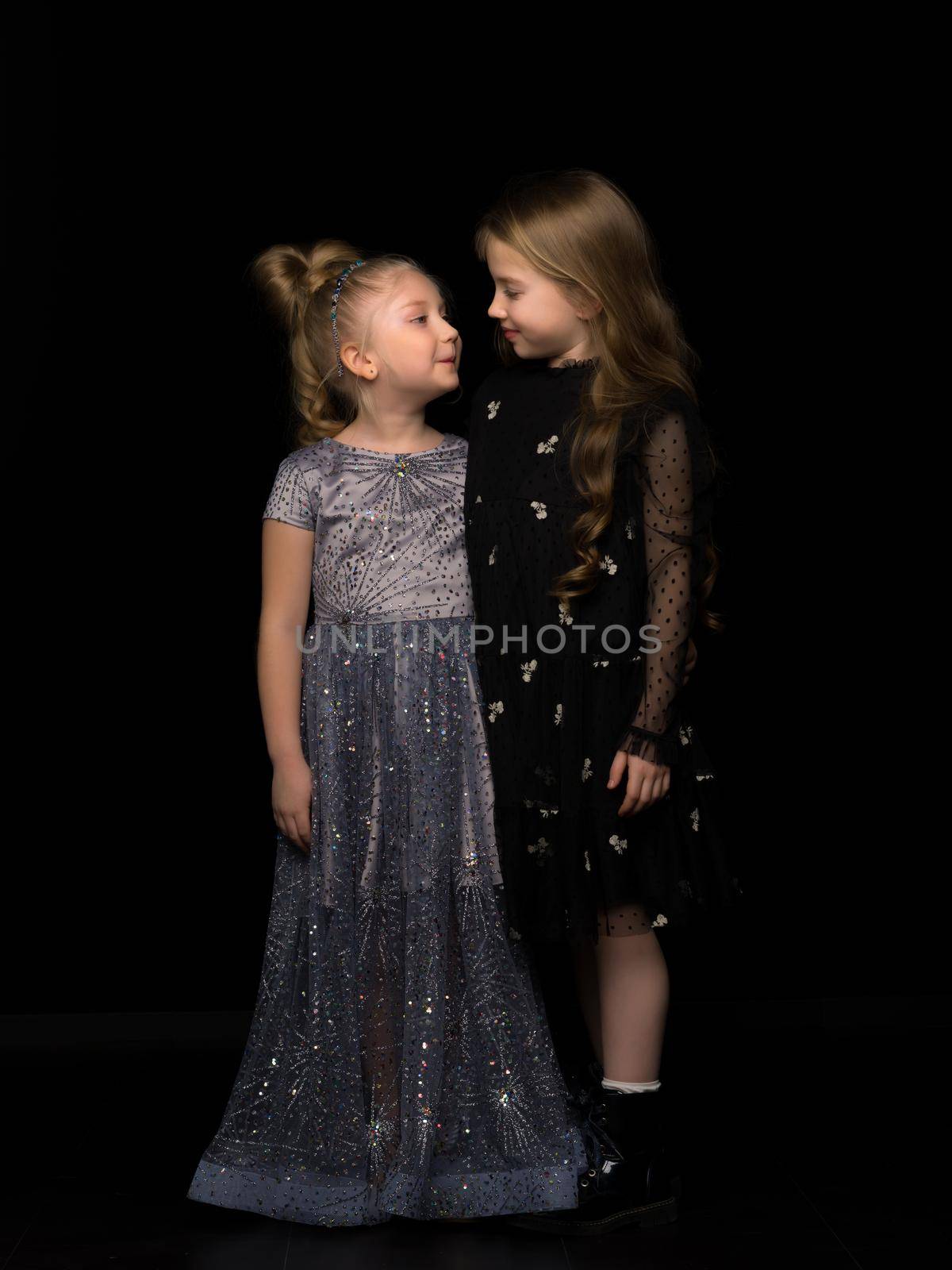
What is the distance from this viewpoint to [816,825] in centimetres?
320

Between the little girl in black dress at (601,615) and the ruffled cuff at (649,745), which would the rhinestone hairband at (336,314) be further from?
the ruffled cuff at (649,745)

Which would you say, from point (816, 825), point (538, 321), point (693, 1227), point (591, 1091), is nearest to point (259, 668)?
point (538, 321)

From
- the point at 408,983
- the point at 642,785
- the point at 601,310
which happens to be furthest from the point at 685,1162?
the point at 601,310

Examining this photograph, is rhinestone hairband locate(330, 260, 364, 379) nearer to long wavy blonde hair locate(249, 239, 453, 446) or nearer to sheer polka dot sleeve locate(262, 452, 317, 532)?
long wavy blonde hair locate(249, 239, 453, 446)

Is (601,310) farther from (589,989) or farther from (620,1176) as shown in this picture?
(620,1176)

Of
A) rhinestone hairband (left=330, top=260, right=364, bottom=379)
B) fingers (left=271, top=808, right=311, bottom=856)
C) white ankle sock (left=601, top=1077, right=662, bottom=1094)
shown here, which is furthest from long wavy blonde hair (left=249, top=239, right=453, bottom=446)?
white ankle sock (left=601, top=1077, right=662, bottom=1094)

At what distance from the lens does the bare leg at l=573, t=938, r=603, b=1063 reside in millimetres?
2318

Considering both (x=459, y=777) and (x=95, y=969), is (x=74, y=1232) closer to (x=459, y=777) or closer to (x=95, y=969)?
(x=459, y=777)

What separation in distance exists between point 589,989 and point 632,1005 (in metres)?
0.14

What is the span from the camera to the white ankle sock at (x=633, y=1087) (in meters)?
2.20

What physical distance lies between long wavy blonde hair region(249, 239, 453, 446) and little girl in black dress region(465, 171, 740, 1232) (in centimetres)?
17

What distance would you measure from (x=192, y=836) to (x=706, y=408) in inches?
49.2

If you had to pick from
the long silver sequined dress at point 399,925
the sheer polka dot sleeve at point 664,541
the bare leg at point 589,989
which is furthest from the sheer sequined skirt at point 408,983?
the sheer polka dot sleeve at point 664,541

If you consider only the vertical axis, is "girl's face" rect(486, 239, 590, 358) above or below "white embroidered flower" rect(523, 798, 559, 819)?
above
